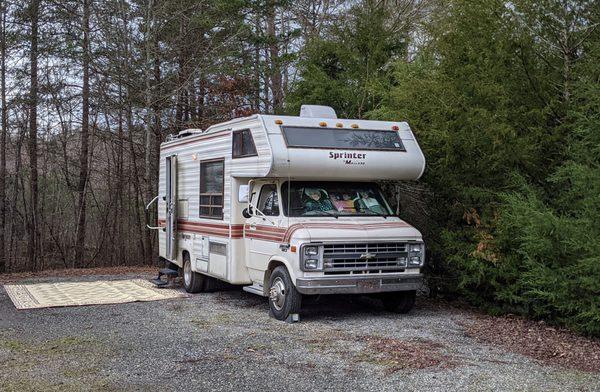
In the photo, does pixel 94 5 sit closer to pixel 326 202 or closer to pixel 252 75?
pixel 252 75

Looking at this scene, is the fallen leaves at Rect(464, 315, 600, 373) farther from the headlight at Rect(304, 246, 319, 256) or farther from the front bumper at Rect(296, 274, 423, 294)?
the headlight at Rect(304, 246, 319, 256)

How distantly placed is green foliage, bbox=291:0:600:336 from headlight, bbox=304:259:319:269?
2234 millimetres

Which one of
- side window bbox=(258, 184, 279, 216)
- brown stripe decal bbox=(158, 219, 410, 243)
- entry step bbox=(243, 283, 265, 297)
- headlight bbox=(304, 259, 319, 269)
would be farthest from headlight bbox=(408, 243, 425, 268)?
entry step bbox=(243, 283, 265, 297)

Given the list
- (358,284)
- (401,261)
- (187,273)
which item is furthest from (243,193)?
(187,273)

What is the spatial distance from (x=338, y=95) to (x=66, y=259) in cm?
1015

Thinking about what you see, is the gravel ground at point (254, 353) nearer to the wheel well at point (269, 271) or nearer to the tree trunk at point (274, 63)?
the wheel well at point (269, 271)

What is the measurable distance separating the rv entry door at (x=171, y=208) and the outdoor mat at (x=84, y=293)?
83cm

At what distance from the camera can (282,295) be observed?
9.14 meters

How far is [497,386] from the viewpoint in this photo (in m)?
5.93

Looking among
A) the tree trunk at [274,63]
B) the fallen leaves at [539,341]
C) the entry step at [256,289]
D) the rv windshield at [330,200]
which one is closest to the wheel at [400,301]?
the fallen leaves at [539,341]

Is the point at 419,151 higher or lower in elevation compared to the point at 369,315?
higher

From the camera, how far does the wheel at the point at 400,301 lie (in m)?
9.63

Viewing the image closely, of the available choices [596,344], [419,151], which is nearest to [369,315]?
[419,151]

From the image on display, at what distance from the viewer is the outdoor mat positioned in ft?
34.9
